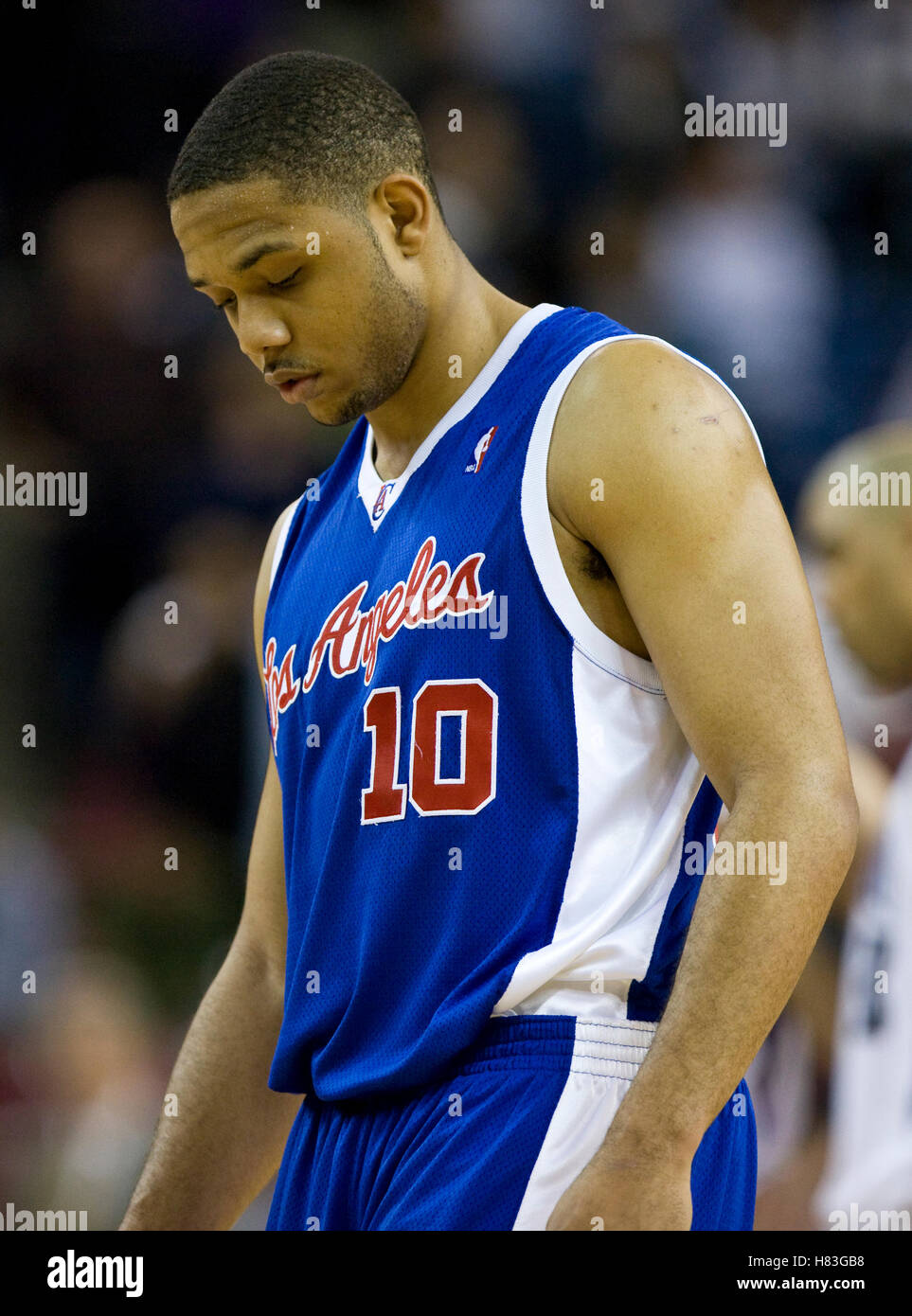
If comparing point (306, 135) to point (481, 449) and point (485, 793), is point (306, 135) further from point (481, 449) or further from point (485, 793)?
point (485, 793)

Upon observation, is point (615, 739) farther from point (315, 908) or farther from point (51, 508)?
point (51, 508)

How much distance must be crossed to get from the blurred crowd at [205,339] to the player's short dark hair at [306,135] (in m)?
2.24

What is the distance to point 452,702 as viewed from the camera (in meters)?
1.84

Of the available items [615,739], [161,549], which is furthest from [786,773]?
[161,549]

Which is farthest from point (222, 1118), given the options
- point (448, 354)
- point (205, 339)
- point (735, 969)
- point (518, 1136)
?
point (205, 339)

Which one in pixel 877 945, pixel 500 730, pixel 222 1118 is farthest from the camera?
pixel 877 945

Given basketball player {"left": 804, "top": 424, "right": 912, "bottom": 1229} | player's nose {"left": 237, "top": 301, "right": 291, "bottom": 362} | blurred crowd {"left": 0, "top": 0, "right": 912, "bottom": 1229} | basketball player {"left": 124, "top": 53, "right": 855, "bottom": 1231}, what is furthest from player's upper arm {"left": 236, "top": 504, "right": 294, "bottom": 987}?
blurred crowd {"left": 0, "top": 0, "right": 912, "bottom": 1229}

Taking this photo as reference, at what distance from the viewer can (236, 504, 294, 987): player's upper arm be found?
2.35 meters

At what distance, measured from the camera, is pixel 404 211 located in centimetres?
208

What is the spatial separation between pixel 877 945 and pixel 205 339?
255cm

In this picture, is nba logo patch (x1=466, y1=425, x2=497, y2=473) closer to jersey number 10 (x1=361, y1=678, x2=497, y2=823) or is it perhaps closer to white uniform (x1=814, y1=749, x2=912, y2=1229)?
jersey number 10 (x1=361, y1=678, x2=497, y2=823)

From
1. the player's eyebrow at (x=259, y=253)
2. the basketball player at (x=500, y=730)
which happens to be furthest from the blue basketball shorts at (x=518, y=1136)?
the player's eyebrow at (x=259, y=253)

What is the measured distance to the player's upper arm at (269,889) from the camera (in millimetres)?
2348

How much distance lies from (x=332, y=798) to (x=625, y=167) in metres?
3.32
